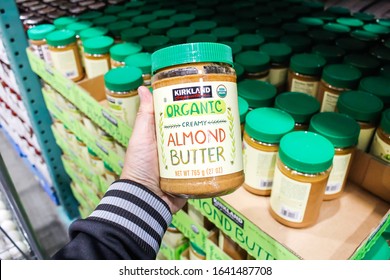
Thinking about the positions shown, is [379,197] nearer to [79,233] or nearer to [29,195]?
[79,233]

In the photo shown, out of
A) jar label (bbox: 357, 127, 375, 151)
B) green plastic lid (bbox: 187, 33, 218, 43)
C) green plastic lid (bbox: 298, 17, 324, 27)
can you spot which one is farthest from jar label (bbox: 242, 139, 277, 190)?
green plastic lid (bbox: 298, 17, 324, 27)

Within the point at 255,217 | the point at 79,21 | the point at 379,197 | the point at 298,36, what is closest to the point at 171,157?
the point at 255,217

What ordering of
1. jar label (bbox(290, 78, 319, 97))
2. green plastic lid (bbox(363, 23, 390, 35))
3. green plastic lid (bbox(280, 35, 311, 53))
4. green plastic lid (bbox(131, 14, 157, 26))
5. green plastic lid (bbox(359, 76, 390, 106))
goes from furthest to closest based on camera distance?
1. green plastic lid (bbox(131, 14, 157, 26))
2. green plastic lid (bbox(363, 23, 390, 35))
3. green plastic lid (bbox(280, 35, 311, 53))
4. jar label (bbox(290, 78, 319, 97))
5. green plastic lid (bbox(359, 76, 390, 106))

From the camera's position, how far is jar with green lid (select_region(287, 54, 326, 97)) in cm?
90

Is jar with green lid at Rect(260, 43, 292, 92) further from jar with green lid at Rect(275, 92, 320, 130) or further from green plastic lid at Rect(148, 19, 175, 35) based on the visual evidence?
green plastic lid at Rect(148, 19, 175, 35)

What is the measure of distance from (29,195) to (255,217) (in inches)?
70.0

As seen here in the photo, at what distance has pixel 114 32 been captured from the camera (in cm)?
123

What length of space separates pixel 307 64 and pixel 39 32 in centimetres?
94

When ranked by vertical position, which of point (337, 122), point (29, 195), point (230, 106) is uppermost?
point (230, 106)

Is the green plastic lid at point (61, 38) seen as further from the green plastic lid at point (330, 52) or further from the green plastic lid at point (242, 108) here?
the green plastic lid at point (330, 52)

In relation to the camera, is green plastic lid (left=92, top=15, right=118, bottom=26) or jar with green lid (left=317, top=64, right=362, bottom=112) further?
green plastic lid (left=92, top=15, right=118, bottom=26)

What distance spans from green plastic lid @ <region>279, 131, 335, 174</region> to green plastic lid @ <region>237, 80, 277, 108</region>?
6.3 inches

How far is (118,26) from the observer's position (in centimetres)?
126

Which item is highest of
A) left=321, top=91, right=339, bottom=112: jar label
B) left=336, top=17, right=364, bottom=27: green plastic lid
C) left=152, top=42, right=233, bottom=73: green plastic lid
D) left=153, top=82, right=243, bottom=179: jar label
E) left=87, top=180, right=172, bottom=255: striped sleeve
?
left=152, top=42, right=233, bottom=73: green plastic lid
